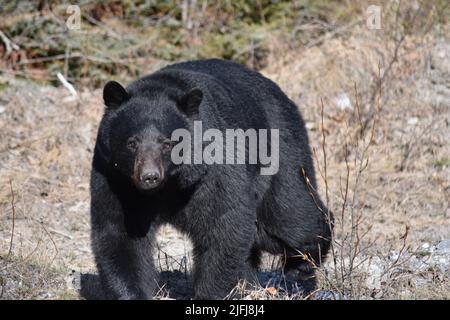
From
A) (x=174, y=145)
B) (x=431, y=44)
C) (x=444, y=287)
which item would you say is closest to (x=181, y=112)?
(x=174, y=145)

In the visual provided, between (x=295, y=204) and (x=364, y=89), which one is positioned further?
(x=364, y=89)

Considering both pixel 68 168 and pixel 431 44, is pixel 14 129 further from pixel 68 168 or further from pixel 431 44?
pixel 431 44

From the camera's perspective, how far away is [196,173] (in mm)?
5227

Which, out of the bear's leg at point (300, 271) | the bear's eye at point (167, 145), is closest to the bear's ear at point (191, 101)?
the bear's eye at point (167, 145)

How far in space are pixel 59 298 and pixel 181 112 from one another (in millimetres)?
1529

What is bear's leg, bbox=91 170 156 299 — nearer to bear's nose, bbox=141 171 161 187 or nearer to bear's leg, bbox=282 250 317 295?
bear's nose, bbox=141 171 161 187

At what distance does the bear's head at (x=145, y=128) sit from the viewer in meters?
5.04

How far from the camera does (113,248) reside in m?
5.25

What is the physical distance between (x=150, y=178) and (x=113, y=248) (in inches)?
24.9

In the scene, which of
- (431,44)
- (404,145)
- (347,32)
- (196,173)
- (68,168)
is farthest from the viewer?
(347,32)

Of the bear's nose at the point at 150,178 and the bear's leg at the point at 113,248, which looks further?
the bear's leg at the point at 113,248

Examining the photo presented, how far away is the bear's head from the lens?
504 cm

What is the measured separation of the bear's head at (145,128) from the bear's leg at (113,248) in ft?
0.71

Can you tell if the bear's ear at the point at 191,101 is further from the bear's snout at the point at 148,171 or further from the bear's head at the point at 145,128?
the bear's snout at the point at 148,171
